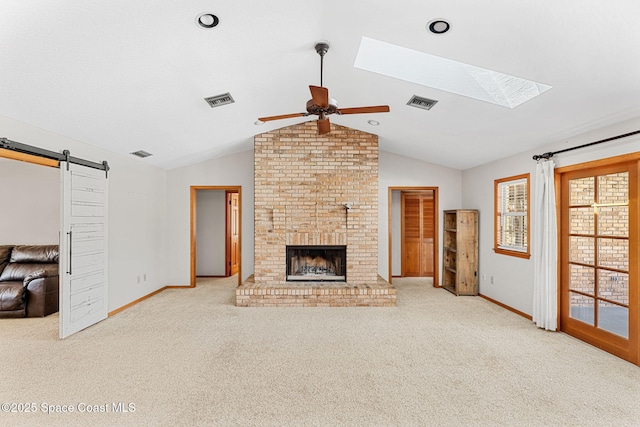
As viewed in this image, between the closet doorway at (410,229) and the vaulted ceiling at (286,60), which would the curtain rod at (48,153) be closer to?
the vaulted ceiling at (286,60)

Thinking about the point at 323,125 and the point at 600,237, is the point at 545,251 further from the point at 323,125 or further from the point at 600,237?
the point at 323,125

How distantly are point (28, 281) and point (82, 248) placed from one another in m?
1.20

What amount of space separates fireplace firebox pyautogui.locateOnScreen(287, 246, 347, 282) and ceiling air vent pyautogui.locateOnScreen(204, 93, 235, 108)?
2.46 meters

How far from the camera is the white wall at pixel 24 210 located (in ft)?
16.8

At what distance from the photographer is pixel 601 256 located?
3342mm

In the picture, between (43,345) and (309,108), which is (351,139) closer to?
(309,108)

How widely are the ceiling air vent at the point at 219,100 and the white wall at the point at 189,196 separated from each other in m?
2.31

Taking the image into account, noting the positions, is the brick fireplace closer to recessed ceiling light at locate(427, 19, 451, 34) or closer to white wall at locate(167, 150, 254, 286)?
white wall at locate(167, 150, 254, 286)

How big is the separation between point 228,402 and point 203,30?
2.82 metres

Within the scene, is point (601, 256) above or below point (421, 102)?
below

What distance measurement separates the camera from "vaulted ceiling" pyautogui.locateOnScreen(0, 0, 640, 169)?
83.7 inches

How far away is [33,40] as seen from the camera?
2.21m

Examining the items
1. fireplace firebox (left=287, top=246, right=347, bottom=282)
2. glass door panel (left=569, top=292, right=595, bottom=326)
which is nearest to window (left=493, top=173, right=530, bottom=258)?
glass door panel (left=569, top=292, right=595, bottom=326)

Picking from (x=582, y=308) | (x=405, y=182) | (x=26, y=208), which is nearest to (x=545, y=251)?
(x=582, y=308)
